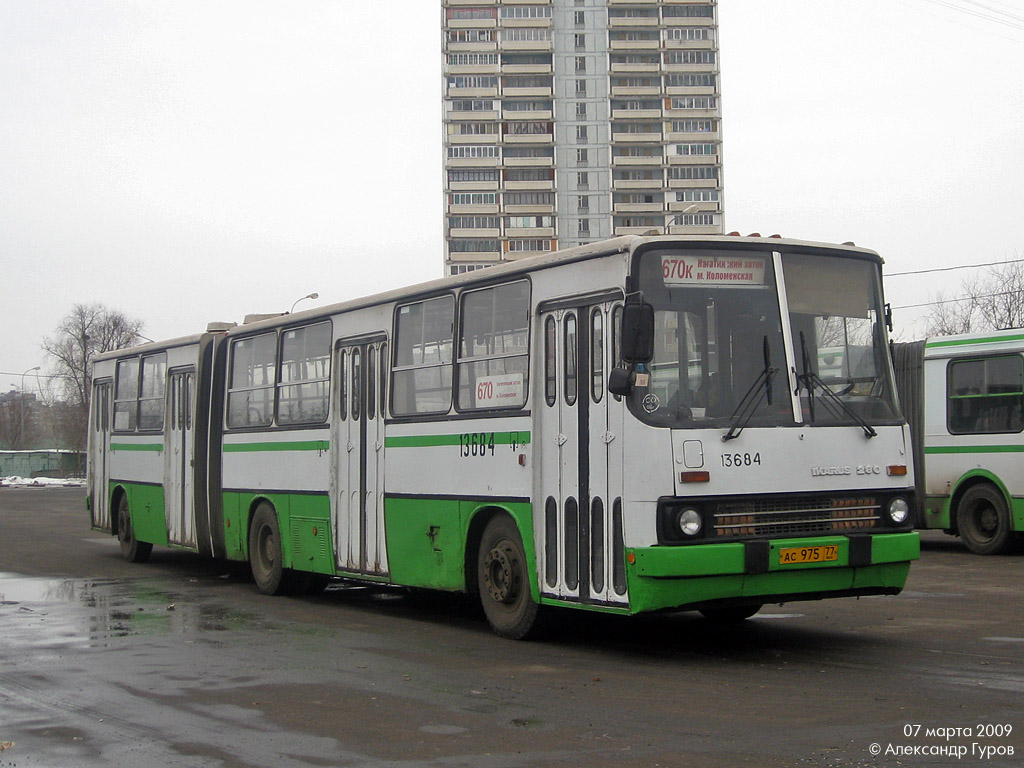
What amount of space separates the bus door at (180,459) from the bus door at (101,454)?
9.67 feet

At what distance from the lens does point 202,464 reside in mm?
17859

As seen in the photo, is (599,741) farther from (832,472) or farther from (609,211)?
(609,211)

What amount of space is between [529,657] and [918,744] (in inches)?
156

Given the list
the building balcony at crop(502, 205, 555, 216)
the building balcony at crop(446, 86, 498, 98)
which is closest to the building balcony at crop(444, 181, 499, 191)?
the building balcony at crop(502, 205, 555, 216)

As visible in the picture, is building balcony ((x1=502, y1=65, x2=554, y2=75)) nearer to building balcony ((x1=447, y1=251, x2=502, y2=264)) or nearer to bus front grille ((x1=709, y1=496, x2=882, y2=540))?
building balcony ((x1=447, y1=251, x2=502, y2=264))


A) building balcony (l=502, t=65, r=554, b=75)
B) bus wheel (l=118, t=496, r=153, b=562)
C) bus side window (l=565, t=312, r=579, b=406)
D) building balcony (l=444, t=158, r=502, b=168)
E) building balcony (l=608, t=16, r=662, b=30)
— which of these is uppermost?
building balcony (l=608, t=16, r=662, b=30)

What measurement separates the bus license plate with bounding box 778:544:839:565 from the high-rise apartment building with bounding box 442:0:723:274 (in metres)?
116

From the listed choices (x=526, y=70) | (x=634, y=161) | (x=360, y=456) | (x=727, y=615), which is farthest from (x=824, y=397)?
(x=634, y=161)

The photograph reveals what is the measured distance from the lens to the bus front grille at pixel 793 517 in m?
9.66

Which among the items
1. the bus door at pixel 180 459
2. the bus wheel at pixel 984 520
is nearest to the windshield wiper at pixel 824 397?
→ the bus wheel at pixel 984 520

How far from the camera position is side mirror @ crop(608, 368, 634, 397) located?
31.7ft

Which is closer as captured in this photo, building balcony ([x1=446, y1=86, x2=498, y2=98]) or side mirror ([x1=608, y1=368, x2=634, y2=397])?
side mirror ([x1=608, y1=368, x2=634, y2=397])

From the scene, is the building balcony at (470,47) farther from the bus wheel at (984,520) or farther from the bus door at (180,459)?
the bus wheel at (984,520)

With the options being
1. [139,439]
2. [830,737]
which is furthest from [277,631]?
[139,439]
